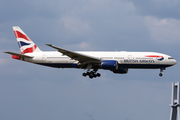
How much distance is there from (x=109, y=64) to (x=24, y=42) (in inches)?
688

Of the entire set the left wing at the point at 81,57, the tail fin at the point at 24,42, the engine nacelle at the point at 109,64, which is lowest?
the engine nacelle at the point at 109,64

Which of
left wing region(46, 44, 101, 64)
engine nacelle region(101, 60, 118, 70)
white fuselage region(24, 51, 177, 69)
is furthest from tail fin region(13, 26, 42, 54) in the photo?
engine nacelle region(101, 60, 118, 70)

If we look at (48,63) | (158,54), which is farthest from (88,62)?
(158,54)

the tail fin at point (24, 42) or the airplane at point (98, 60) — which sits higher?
the tail fin at point (24, 42)

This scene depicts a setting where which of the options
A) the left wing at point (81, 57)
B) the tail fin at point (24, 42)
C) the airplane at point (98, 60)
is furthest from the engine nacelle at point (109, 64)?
the tail fin at point (24, 42)

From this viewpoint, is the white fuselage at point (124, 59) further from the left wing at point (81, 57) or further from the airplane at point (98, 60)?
the left wing at point (81, 57)

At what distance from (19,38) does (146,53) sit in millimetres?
23474

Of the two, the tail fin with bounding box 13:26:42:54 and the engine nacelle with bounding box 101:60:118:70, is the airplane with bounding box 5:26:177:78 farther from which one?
the tail fin with bounding box 13:26:42:54

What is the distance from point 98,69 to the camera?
63.7 metres

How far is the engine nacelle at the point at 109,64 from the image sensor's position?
59.3 metres

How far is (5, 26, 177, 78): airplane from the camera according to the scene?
196 feet

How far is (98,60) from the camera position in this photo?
60.2 m

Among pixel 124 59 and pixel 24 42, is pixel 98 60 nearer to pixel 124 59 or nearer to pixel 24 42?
pixel 124 59

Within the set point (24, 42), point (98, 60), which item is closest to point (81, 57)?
point (98, 60)
